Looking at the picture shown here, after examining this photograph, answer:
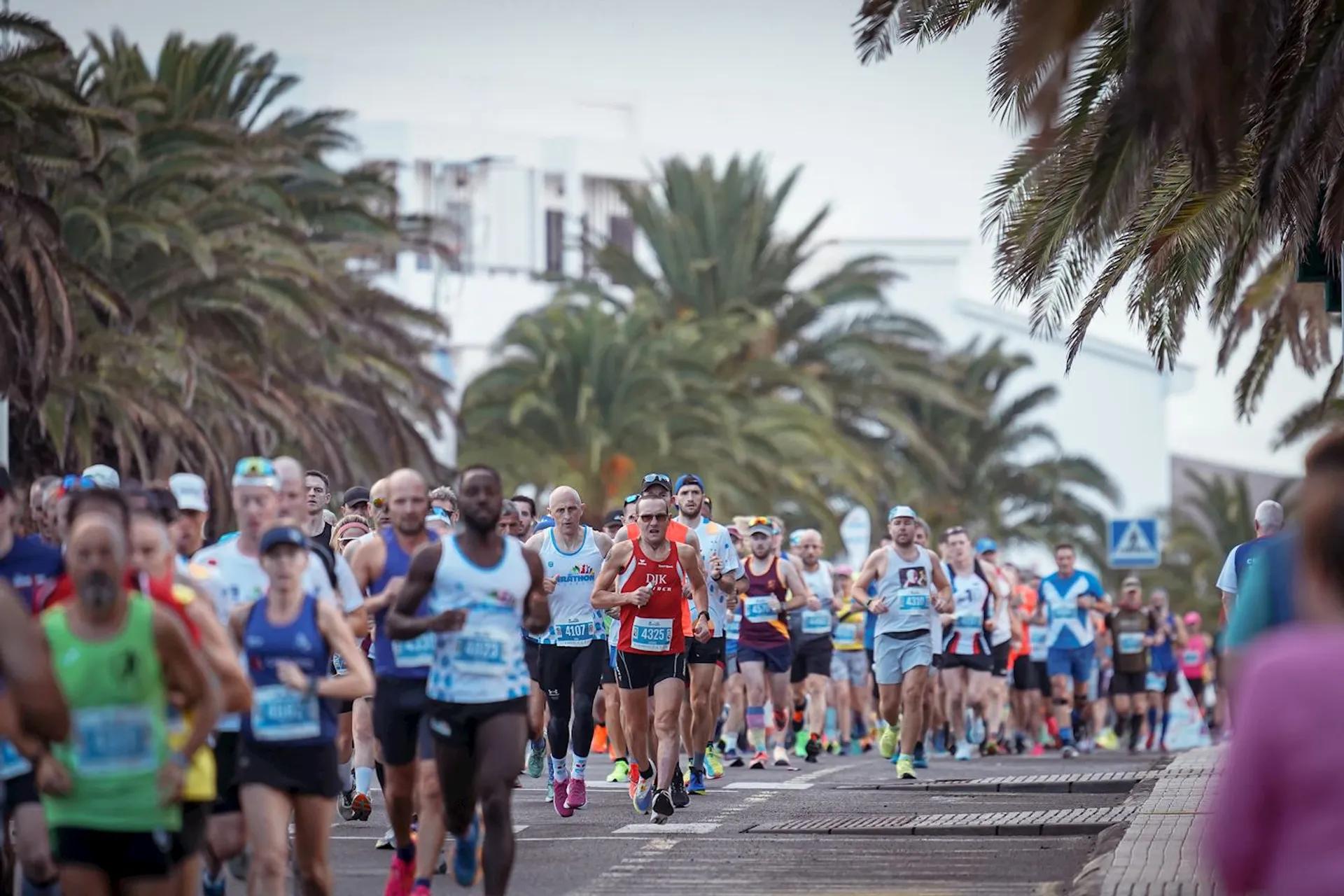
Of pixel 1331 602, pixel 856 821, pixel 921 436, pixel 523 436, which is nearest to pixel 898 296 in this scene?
pixel 921 436

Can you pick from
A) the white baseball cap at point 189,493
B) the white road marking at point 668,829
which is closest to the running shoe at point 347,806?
the white road marking at point 668,829

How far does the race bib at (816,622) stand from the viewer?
78.2 ft

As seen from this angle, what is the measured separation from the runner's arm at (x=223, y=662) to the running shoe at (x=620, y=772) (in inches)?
417

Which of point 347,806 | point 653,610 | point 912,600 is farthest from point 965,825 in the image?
point 912,600

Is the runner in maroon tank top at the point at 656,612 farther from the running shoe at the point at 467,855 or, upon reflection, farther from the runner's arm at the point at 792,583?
the runner's arm at the point at 792,583

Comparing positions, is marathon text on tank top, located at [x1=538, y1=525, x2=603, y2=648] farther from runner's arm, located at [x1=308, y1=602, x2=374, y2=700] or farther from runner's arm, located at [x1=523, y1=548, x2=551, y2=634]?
runner's arm, located at [x1=308, y1=602, x2=374, y2=700]

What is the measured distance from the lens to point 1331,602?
423 cm

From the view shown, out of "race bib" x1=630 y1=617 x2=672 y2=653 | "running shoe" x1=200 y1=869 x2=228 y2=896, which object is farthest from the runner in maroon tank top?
"running shoe" x1=200 y1=869 x2=228 y2=896

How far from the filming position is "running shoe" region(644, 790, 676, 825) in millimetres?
14375

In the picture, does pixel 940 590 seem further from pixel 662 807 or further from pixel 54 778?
pixel 54 778

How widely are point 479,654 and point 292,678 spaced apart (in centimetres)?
128

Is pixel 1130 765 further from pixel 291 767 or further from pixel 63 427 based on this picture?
pixel 291 767

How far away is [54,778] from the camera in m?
6.79

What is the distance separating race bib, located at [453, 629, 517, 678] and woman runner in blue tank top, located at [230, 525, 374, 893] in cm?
91
